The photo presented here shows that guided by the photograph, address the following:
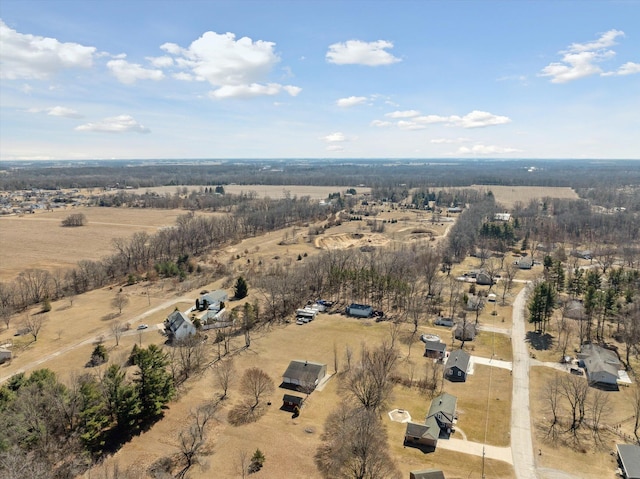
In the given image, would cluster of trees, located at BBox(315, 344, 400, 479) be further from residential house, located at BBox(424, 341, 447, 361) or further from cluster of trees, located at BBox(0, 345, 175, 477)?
cluster of trees, located at BBox(0, 345, 175, 477)

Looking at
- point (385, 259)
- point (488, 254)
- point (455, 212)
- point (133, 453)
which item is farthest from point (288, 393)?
point (455, 212)

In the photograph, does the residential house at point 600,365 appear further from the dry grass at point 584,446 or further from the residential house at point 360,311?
the residential house at point 360,311

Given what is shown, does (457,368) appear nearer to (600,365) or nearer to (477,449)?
(477,449)

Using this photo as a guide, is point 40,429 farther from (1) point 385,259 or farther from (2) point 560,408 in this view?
(1) point 385,259

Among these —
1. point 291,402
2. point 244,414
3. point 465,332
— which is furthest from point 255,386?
point 465,332

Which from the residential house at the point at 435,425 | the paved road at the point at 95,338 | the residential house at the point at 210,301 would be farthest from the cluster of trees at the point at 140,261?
the residential house at the point at 435,425

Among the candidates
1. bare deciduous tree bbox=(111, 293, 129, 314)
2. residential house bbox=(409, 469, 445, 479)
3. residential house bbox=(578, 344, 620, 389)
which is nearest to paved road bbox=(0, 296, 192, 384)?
bare deciduous tree bbox=(111, 293, 129, 314)

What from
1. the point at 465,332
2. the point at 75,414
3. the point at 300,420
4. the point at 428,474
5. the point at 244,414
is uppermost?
the point at 75,414
